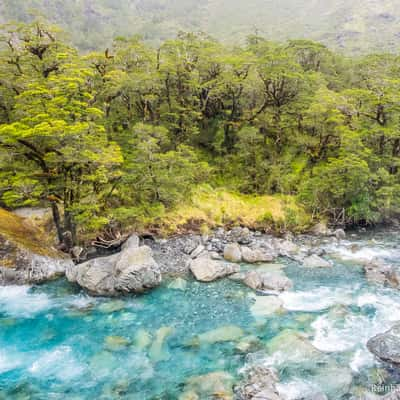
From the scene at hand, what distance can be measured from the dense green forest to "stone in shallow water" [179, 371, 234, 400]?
9917mm

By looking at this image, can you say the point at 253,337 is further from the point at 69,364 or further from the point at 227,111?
the point at 227,111

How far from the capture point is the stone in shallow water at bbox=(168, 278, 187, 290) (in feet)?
45.9

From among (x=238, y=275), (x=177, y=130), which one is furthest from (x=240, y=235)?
(x=177, y=130)

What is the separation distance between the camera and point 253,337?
1057 cm

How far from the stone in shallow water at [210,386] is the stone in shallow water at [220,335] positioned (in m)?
1.48

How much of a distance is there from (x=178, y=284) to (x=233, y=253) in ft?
13.1

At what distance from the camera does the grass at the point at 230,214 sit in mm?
20484

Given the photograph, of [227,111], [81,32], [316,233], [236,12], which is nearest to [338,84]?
[227,111]

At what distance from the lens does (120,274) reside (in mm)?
13461

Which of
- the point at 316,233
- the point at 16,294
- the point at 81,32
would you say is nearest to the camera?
the point at 16,294

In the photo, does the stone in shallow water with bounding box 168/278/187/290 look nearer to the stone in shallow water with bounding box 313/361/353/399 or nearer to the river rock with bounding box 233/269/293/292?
the river rock with bounding box 233/269/293/292

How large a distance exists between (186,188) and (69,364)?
1382 centimetres

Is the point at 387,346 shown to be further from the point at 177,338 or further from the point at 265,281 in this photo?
the point at 177,338

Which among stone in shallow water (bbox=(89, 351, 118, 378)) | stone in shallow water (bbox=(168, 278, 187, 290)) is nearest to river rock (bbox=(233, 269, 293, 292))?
stone in shallow water (bbox=(168, 278, 187, 290))
